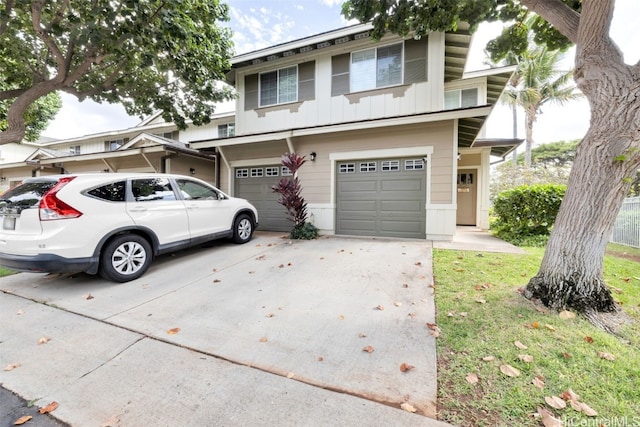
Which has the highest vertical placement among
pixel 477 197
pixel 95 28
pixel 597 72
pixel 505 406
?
pixel 95 28

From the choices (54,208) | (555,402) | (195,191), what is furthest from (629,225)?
(54,208)

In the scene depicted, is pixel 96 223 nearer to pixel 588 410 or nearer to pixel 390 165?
pixel 588 410

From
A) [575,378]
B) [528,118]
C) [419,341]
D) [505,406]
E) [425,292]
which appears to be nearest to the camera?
[505,406]

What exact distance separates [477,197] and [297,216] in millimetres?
7162

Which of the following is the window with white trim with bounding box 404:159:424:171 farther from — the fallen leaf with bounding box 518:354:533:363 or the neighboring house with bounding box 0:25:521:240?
the fallen leaf with bounding box 518:354:533:363

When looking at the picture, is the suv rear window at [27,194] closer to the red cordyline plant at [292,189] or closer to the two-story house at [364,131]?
the red cordyline plant at [292,189]

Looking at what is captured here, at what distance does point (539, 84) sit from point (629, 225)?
1259 cm

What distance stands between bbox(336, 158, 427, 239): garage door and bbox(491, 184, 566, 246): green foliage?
2742 mm

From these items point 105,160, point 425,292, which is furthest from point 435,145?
point 105,160

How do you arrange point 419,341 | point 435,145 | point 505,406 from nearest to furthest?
point 505,406
point 419,341
point 435,145

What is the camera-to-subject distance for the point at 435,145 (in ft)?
20.9

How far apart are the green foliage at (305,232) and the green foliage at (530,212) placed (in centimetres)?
521

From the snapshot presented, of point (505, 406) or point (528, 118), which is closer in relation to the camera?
point (505, 406)

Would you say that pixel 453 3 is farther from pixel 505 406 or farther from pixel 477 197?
pixel 477 197
